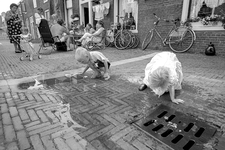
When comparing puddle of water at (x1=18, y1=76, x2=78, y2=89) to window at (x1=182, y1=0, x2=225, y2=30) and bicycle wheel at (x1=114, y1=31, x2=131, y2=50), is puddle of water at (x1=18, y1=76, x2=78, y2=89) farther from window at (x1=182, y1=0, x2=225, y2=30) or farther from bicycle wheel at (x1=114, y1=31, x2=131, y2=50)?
window at (x1=182, y1=0, x2=225, y2=30)

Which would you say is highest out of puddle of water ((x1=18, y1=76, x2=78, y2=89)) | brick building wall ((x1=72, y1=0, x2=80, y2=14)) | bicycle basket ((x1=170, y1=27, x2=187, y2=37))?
brick building wall ((x1=72, y1=0, x2=80, y2=14))

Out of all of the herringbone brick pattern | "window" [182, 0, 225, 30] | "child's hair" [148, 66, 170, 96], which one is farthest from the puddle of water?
"window" [182, 0, 225, 30]

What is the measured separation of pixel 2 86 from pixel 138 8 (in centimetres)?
676

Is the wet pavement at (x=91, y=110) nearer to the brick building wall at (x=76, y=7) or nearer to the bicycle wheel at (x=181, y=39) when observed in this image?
the bicycle wheel at (x=181, y=39)

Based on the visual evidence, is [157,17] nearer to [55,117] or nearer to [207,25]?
[207,25]

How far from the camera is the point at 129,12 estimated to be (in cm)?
803

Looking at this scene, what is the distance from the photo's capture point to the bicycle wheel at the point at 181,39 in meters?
5.62

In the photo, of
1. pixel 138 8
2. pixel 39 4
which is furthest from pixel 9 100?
pixel 39 4

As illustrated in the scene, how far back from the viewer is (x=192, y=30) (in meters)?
5.51

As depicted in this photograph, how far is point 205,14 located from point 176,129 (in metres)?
5.44

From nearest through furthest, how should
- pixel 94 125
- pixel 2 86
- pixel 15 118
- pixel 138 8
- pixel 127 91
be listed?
pixel 94 125 → pixel 15 118 → pixel 127 91 → pixel 2 86 → pixel 138 8

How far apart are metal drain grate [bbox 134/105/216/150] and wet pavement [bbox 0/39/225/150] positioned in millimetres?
59

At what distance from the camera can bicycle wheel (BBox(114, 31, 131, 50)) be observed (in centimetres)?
745

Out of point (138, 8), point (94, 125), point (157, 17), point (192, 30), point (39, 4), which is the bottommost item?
point (94, 125)
